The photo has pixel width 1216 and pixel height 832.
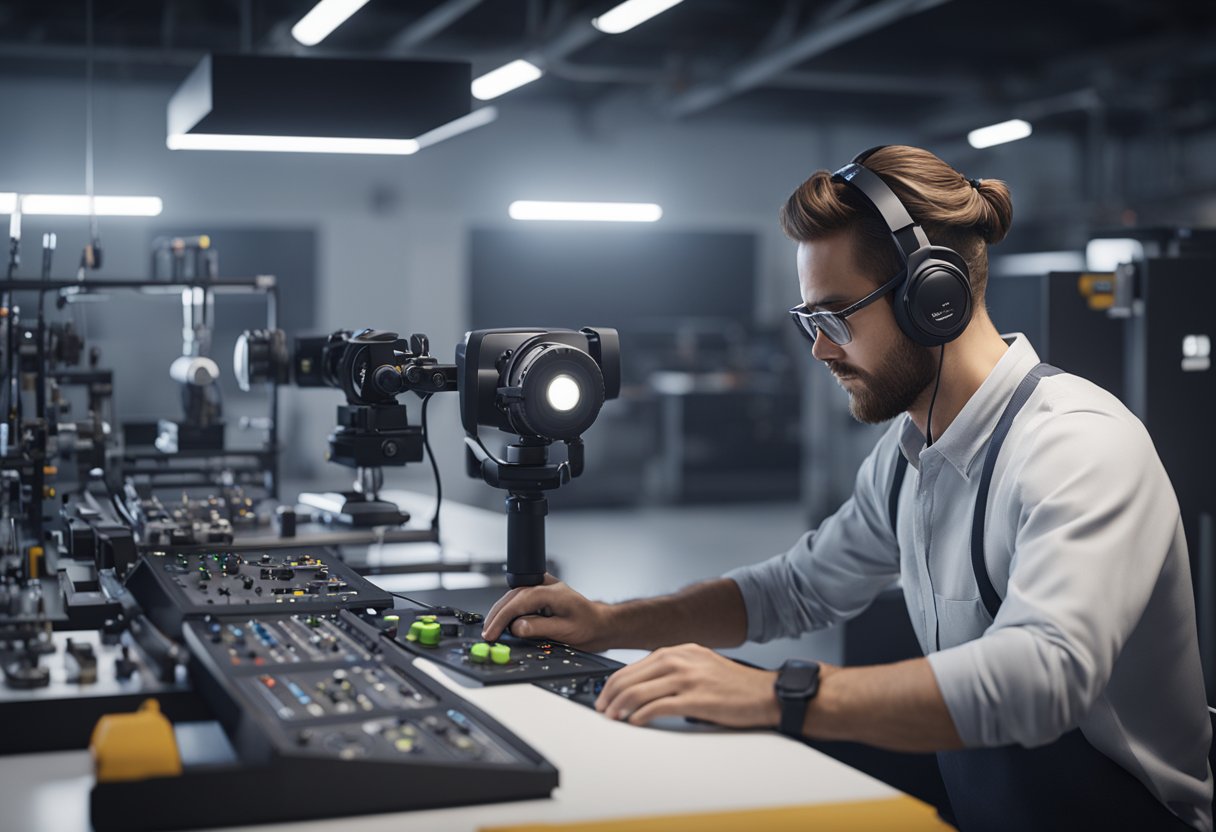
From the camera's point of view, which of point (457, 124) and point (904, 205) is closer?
point (904, 205)

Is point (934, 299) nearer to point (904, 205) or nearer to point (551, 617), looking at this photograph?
point (904, 205)

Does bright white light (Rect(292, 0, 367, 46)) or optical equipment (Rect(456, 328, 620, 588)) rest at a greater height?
bright white light (Rect(292, 0, 367, 46))

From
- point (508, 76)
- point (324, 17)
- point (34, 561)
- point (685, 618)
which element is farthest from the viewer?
point (508, 76)

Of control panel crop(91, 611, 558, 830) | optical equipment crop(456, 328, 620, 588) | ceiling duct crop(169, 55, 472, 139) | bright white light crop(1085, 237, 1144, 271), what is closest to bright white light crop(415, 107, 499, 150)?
ceiling duct crop(169, 55, 472, 139)

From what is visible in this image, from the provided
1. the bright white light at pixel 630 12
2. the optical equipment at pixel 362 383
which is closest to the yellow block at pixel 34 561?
the optical equipment at pixel 362 383

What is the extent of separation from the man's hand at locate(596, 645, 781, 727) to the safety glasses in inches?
19.5

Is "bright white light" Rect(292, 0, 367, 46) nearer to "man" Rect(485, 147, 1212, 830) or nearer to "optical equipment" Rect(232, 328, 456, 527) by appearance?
"optical equipment" Rect(232, 328, 456, 527)

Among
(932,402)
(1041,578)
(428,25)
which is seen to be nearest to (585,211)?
(428,25)

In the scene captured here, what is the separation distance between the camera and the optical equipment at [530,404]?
157 cm

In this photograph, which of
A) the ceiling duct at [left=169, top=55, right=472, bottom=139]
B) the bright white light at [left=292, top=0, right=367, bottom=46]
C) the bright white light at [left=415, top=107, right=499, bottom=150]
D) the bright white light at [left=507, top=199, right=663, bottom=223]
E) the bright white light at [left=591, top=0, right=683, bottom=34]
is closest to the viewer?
the ceiling duct at [left=169, top=55, right=472, bottom=139]

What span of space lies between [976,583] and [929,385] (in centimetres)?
27

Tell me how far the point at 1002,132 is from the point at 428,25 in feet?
10.9

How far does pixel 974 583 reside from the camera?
1676mm

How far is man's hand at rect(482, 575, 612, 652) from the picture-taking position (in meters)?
1.66
